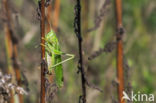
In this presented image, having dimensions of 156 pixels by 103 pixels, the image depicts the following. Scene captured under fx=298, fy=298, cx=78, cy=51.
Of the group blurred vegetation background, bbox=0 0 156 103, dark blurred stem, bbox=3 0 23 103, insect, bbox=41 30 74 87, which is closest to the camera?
insect, bbox=41 30 74 87

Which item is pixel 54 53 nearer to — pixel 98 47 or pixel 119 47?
pixel 119 47

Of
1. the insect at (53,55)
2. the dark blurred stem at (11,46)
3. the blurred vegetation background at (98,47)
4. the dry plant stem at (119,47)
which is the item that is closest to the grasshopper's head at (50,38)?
the insect at (53,55)

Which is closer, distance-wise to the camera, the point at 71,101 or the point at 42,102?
the point at 42,102

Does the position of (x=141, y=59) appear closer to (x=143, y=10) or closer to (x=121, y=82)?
(x=143, y=10)

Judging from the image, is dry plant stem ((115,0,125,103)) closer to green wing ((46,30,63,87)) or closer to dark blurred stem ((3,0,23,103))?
green wing ((46,30,63,87))

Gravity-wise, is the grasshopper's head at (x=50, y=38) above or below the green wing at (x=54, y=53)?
above

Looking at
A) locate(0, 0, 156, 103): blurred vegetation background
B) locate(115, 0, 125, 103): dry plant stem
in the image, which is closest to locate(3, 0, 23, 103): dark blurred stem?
locate(0, 0, 156, 103): blurred vegetation background

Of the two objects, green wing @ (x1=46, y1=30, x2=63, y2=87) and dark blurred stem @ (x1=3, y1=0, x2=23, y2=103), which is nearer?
green wing @ (x1=46, y1=30, x2=63, y2=87)

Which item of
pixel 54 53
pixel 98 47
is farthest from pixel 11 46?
pixel 98 47

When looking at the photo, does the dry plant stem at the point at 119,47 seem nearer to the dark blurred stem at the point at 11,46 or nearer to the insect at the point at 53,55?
the insect at the point at 53,55

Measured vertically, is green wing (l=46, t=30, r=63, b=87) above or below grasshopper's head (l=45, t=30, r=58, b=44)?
below

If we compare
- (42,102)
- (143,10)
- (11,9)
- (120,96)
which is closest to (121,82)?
(120,96)
